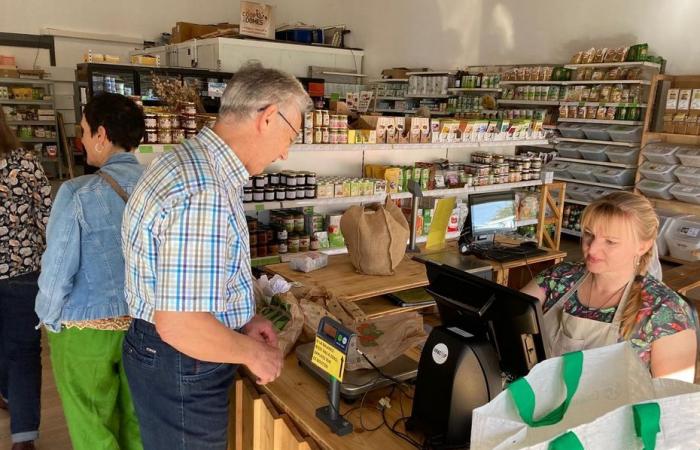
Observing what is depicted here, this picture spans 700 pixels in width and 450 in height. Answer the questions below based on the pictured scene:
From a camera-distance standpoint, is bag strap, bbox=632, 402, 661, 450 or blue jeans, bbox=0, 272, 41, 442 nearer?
bag strap, bbox=632, 402, 661, 450

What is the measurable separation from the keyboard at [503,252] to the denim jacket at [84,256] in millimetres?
2327

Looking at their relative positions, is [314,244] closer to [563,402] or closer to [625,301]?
[625,301]

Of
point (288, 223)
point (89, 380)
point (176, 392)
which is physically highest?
point (176, 392)

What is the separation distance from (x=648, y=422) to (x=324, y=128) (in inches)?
137

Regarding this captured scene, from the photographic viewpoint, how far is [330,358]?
1.44 metres

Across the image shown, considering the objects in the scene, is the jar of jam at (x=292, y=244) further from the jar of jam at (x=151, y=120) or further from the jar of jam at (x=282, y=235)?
the jar of jam at (x=151, y=120)

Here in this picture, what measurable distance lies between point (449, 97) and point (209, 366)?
8.79 m

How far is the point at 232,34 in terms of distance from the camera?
8648 millimetres

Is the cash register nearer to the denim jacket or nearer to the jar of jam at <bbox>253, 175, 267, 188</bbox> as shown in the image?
the denim jacket

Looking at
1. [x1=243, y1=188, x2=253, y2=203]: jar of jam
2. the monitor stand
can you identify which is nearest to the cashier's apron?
the monitor stand

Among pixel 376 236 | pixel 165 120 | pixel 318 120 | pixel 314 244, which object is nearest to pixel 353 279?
pixel 376 236

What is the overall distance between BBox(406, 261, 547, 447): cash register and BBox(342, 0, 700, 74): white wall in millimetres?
7078

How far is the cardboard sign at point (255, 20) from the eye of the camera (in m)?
8.59

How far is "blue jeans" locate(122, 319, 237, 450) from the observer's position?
1.42 m
